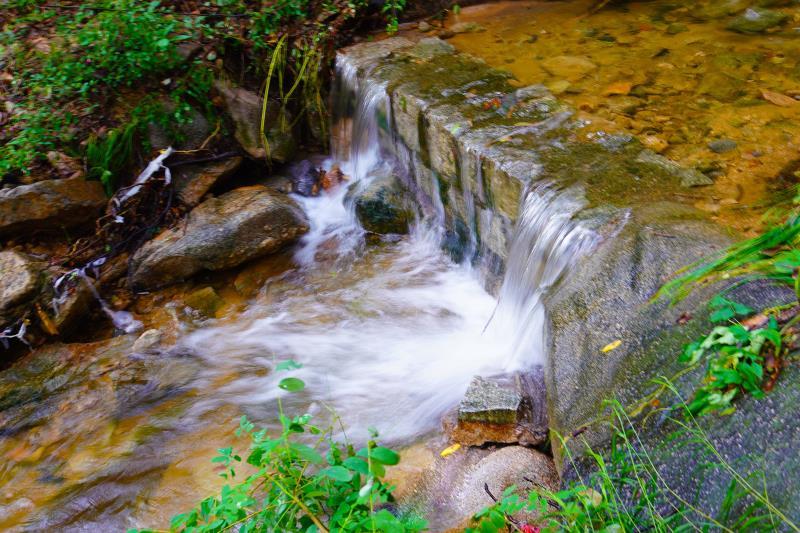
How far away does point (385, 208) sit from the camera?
455 centimetres

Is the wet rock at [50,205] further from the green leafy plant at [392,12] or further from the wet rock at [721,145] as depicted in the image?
the wet rock at [721,145]

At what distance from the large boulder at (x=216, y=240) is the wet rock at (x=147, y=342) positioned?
57cm

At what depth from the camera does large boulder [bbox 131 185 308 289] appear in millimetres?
4332

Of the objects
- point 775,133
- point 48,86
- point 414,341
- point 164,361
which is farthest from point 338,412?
point 48,86

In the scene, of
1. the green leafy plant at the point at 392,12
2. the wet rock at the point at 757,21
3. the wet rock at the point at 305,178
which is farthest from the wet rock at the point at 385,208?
the wet rock at the point at 757,21

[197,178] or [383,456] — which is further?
[197,178]

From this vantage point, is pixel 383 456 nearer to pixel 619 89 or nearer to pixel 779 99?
pixel 619 89

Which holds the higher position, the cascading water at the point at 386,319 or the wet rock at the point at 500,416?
the wet rock at the point at 500,416

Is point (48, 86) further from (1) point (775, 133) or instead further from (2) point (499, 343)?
(1) point (775, 133)

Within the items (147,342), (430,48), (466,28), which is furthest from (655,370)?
(466,28)

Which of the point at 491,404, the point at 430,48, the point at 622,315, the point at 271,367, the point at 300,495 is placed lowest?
the point at 271,367

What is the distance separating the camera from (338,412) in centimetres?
319

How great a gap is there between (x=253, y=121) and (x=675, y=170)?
327 centimetres

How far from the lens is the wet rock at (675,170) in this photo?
9.73ft
